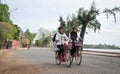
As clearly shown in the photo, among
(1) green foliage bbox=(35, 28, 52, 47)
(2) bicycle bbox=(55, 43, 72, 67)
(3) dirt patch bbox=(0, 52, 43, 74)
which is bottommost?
(3) dirt patch bbox=(0, 52, 43, 74)

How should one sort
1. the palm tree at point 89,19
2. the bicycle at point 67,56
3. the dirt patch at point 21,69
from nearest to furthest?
the dirt patch at point 21,69 < the bicycle at point 67,56 < the palm tree at point 89,19

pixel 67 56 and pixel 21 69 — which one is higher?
pixel 67 56

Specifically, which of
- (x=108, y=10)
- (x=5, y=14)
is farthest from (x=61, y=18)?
(x=108, y=10)

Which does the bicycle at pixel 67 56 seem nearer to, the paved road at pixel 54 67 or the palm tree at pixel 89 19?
the paved road at pixel 54 67

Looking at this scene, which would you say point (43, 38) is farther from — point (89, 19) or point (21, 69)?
point (21, 69)

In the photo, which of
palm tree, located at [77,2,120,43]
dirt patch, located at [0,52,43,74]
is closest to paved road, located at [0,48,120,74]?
dirt patch, located at [0,52,43,74]

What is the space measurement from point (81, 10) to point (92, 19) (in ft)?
12.7

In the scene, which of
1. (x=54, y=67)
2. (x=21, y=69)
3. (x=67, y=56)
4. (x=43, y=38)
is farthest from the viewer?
(x=43, y=38)

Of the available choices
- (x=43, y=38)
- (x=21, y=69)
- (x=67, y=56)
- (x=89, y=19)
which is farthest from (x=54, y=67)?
(x=43, y=38)

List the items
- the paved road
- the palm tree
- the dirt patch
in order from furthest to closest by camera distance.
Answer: the palm tree < the dirt patch < the paved road

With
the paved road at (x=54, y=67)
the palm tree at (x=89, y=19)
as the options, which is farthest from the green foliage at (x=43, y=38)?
the paved road at (x=54, y=67)

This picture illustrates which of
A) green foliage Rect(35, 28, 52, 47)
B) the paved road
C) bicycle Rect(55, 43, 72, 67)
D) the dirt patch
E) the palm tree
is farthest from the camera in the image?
green foliage Rect(35, 28, 52, 47)

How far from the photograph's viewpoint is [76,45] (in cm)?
1505

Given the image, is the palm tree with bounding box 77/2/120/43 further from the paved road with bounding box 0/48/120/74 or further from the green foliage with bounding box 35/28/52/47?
the green foliage with bounding box 35/28/52/47
